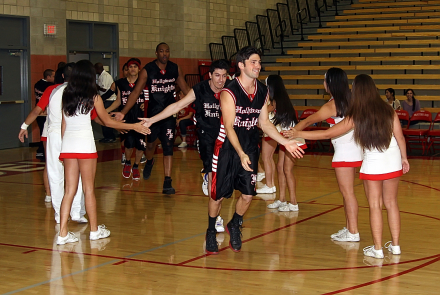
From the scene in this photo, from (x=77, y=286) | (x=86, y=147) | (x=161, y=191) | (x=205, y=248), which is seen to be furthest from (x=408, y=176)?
(x=77, y=286)

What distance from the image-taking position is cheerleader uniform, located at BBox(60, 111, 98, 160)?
18.3 feet

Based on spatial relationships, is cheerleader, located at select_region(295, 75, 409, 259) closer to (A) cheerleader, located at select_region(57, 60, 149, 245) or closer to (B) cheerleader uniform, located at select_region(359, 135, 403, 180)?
(B) cheerleader uniform, located at select_region(359, 135, 403, 180)

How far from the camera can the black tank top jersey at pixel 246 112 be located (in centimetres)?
512

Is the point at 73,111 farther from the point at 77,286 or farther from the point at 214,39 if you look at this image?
the point at 214,39

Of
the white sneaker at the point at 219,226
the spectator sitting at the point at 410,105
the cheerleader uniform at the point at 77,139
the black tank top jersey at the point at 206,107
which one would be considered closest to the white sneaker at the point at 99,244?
the cheerleader uniform at the point at 77,139

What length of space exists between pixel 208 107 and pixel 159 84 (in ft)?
5.37

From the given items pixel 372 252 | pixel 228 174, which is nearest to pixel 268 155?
pixel 228 174

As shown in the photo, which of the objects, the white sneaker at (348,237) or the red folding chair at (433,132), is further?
the red folding chair at (433,132)

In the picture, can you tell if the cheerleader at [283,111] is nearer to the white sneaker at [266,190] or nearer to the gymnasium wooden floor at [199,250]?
the gymnasium wooden floor at [199,250]

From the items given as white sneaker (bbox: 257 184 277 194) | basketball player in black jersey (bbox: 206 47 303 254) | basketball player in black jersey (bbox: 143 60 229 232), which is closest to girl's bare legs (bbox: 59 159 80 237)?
basketball player in black jersey (bbox: 143 60 229 232)

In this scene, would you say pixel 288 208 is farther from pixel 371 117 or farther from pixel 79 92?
pixel 79 92

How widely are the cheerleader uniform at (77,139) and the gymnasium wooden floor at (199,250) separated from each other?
88 cm

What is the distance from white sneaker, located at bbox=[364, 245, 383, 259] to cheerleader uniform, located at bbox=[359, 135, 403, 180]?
65 cm

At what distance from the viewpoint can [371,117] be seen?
4.98 m
